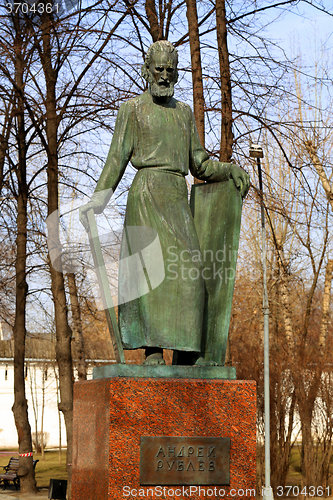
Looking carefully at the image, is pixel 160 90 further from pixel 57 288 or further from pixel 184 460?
pixel 57 288

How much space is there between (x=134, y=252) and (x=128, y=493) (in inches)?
65.2

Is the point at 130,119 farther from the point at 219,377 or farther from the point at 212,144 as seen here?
the point at 212,144

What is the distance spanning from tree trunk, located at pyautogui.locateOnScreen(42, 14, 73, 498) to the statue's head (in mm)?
8703

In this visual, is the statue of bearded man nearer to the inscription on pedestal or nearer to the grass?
the inscription on pedestal

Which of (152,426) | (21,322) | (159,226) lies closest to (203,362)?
(152,426)

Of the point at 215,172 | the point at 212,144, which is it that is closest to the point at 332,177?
the point at 212,144

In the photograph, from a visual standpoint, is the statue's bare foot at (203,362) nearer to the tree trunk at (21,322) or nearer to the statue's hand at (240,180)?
the statue's hand at (240,180)

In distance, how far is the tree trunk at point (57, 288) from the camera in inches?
548

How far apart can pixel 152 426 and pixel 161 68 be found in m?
2.57

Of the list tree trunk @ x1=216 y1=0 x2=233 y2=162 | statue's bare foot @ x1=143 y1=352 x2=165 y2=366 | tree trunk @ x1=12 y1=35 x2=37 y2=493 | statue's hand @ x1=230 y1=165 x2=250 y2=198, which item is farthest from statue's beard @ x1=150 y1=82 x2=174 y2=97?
tree trunk @ x1=12 y1=35 x2=37 y2=493

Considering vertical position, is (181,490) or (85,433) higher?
(85,433)

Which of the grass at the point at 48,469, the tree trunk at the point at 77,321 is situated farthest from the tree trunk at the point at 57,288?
the grass at the point at 48,469

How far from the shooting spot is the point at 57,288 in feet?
46.4

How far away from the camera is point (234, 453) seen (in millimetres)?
4836
